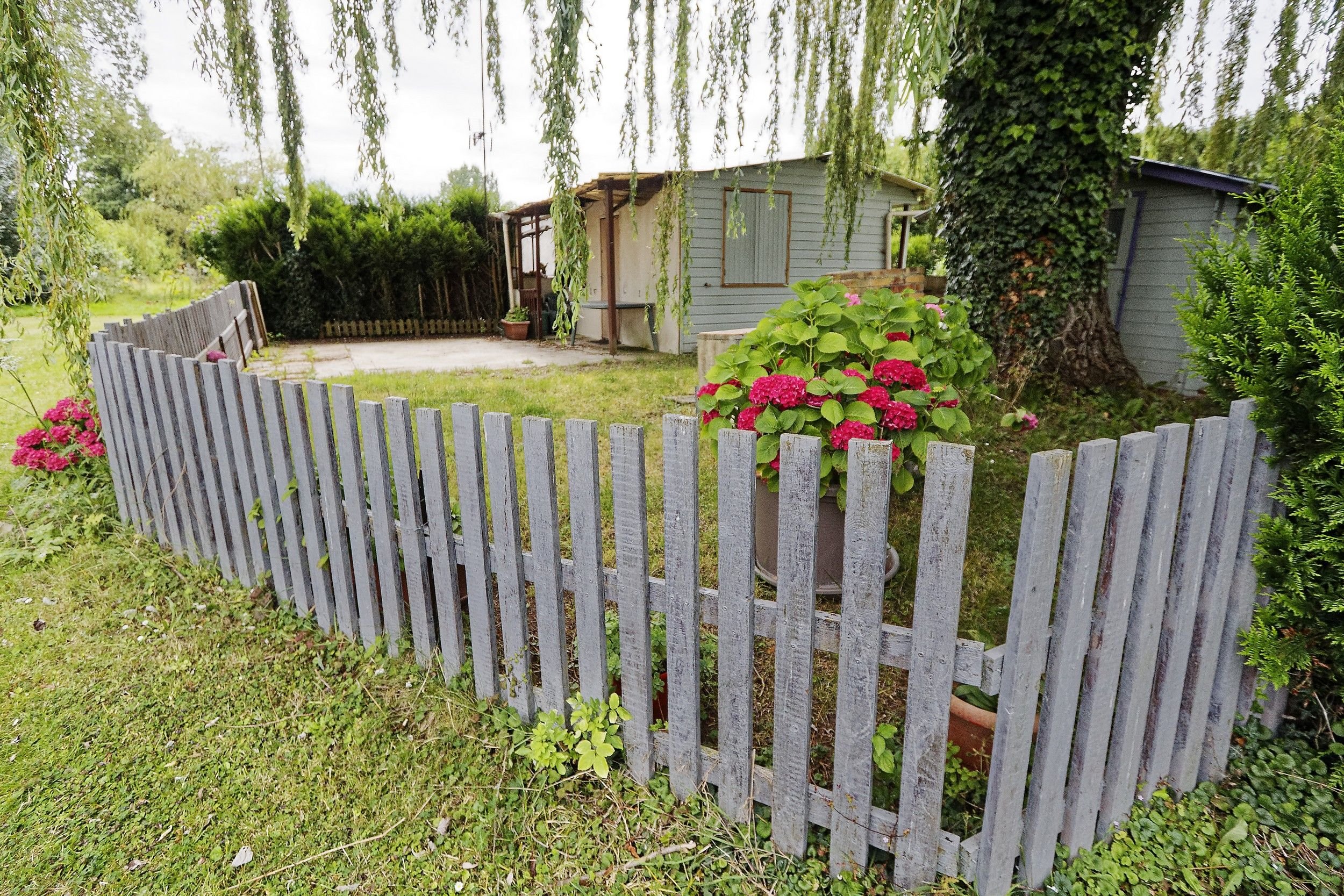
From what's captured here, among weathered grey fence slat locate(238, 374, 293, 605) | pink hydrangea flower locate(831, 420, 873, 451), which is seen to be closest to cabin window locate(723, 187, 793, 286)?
pink hydrangea flower locate(831, 420, 873, 451)

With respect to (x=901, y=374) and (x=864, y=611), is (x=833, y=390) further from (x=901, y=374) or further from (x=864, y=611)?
(x=864, y=611)

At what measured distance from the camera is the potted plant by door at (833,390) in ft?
7.98

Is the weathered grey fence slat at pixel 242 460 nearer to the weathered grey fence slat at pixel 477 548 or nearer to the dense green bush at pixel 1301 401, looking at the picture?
the weathered grey fence slat at pixel 477 548

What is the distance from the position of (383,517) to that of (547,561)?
76cm

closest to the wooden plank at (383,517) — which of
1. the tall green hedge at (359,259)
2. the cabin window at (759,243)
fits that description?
the cabin window at (759,243)

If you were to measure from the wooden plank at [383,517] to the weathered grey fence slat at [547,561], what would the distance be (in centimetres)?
65

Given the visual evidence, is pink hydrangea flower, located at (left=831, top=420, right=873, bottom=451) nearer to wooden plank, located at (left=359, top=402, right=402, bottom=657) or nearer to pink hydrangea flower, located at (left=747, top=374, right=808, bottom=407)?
pink hydrangea flower, located at (left=747, top=374, right=808, bottom=407)

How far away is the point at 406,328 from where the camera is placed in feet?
48.7

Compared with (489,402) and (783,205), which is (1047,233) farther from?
(783,205)

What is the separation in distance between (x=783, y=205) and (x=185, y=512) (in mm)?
9867

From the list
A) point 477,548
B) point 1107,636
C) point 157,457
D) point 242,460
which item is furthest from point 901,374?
point 157,457

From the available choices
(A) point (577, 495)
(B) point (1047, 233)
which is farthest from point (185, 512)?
(B) point (1047, 233)

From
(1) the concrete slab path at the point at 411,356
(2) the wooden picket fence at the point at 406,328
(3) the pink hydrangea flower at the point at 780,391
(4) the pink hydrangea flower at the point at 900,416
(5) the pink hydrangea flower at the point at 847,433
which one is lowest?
(1) the concrete slab path at the point at 411,356

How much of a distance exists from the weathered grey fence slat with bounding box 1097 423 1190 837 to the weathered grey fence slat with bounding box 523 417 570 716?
1431 millimetres
